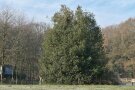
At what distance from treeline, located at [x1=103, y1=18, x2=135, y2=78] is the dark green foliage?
49.9 metres

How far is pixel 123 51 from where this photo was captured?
344 ft

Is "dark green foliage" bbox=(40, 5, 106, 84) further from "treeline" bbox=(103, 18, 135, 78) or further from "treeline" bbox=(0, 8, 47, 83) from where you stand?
"treeline" bbox=(103, 18, 135, 78)

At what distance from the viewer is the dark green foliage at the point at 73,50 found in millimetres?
46438

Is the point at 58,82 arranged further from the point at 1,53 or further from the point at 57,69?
the point at 1,53

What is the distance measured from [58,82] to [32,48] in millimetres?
26621

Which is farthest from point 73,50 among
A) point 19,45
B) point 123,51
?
point 123,51

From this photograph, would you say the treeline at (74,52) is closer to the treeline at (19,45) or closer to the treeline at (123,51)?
the treeline at (19,45)

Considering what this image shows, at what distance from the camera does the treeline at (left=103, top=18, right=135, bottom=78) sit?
337 ft

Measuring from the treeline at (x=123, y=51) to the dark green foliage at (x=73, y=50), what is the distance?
164 ft

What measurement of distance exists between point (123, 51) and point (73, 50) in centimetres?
6090

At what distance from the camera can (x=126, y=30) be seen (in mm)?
115250

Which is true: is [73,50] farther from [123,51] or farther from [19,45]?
[123,51]

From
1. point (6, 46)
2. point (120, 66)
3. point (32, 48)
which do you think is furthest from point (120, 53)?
point (6, 46)

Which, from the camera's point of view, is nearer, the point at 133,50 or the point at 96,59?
the point at 96,59
